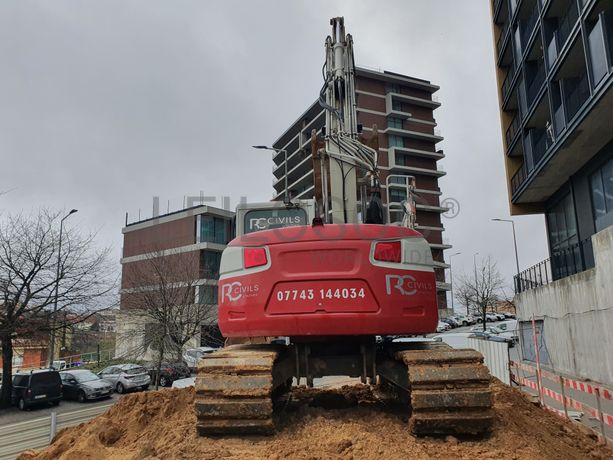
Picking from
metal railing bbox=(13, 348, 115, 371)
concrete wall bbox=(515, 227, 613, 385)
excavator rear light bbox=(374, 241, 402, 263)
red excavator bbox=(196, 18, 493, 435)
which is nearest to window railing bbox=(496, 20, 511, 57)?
concrete wall bbox=(515, 227, 613, 385)

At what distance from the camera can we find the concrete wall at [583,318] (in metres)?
15.0

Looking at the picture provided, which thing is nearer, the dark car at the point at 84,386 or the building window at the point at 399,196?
the building window at the point at 399,196

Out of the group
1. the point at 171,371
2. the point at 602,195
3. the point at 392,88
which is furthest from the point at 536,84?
the point at 392,88

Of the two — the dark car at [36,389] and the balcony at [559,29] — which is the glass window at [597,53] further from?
the dark car at [36,389]

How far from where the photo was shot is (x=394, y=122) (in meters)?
75.9

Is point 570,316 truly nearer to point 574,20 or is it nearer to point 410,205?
point 574,20

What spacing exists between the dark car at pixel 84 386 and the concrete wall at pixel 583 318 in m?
21.5

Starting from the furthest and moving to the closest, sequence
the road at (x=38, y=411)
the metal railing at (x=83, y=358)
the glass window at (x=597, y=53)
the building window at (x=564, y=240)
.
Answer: the metal railing at (x=83, y=358)
the road at (x=38, y=411)
the building window at (x=564, y=240)
the glass window at (x=597, y=53)

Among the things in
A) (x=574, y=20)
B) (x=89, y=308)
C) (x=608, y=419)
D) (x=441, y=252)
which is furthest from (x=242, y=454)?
(x=441, y=252)

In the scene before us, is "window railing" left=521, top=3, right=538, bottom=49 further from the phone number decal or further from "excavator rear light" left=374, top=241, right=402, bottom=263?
the phone number decal

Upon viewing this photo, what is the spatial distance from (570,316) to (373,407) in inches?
609

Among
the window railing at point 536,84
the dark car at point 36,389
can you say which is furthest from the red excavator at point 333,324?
the dark car at point 36,389

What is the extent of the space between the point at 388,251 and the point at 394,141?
72127 millimetres

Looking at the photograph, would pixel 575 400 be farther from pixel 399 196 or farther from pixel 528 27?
pixel 528 27
